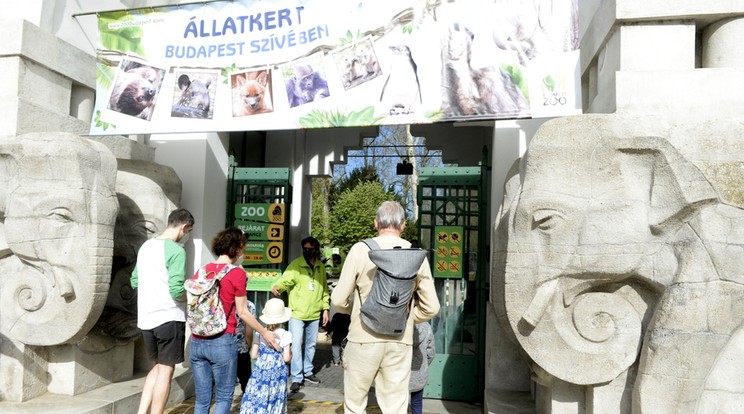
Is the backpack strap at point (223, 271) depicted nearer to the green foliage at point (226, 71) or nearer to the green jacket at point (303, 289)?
the green foliage at point (226, 71)

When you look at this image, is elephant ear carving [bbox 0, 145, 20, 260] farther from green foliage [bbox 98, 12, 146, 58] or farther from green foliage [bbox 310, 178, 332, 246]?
green foliage [bbox 310, 178, 332, 246]

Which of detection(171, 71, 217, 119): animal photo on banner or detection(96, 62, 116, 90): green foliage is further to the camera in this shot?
detection(96, 62, 116, 90): green foliage

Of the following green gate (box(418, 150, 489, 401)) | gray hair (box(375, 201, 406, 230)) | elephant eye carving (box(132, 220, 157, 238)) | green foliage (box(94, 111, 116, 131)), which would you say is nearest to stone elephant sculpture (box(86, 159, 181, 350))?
elephant eye carving (box(132, 220, 157, 238))

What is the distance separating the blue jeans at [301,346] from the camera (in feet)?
20.1

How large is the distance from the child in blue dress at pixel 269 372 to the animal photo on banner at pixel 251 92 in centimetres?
190

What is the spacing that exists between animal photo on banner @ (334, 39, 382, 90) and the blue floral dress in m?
2.14

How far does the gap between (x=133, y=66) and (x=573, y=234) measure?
13.8 feet

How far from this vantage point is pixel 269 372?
402cm

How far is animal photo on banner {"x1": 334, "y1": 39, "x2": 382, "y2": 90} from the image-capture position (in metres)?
4.90

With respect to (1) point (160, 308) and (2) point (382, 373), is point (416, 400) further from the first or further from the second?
(1) point (160, 308)

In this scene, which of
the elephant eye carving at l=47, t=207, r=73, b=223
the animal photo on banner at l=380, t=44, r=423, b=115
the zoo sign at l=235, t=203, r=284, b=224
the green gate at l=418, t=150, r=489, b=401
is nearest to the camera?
the elephant eye carving at l=47, t=207, r=73, b=223

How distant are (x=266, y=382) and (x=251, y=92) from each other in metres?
2.54

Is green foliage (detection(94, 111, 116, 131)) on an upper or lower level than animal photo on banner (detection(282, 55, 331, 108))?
lower

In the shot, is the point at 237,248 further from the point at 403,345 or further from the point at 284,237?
the point at 284,237
